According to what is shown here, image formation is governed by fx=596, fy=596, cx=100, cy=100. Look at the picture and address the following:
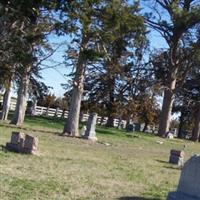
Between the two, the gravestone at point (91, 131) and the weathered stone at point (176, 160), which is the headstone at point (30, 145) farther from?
the gravestone at point (91, 131)

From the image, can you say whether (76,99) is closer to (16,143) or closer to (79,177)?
(16,143)

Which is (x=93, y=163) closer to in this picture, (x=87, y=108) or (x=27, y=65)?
(x=27, y=65)

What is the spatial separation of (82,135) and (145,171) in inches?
511

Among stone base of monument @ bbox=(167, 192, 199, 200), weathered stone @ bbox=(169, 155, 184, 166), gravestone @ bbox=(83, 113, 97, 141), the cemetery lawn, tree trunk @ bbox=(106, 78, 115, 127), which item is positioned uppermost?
tree trunk @ bbox=(106, 78, 115, 127)

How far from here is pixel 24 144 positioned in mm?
17375

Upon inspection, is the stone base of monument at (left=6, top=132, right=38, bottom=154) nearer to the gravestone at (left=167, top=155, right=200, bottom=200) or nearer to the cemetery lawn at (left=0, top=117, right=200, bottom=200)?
the cemetery lawn at (left=0, top=117, right=200, bottom=200)

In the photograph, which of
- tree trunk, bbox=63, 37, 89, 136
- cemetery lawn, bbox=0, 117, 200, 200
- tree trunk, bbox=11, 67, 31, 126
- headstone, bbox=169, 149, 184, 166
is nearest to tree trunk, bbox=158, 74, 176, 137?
tree trunk, bbox=63, 37, 89, 136

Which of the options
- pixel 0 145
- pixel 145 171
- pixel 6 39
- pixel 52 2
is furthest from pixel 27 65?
pixel 52 2

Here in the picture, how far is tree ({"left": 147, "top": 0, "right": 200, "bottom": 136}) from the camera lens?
138ft

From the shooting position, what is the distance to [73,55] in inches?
1353

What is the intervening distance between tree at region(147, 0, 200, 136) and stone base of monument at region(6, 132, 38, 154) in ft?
86.8

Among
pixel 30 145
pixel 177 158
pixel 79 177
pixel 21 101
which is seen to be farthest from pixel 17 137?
pixel 21 101

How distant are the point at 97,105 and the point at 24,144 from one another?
133ft

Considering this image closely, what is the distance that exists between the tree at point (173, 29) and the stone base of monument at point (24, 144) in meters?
26.5
